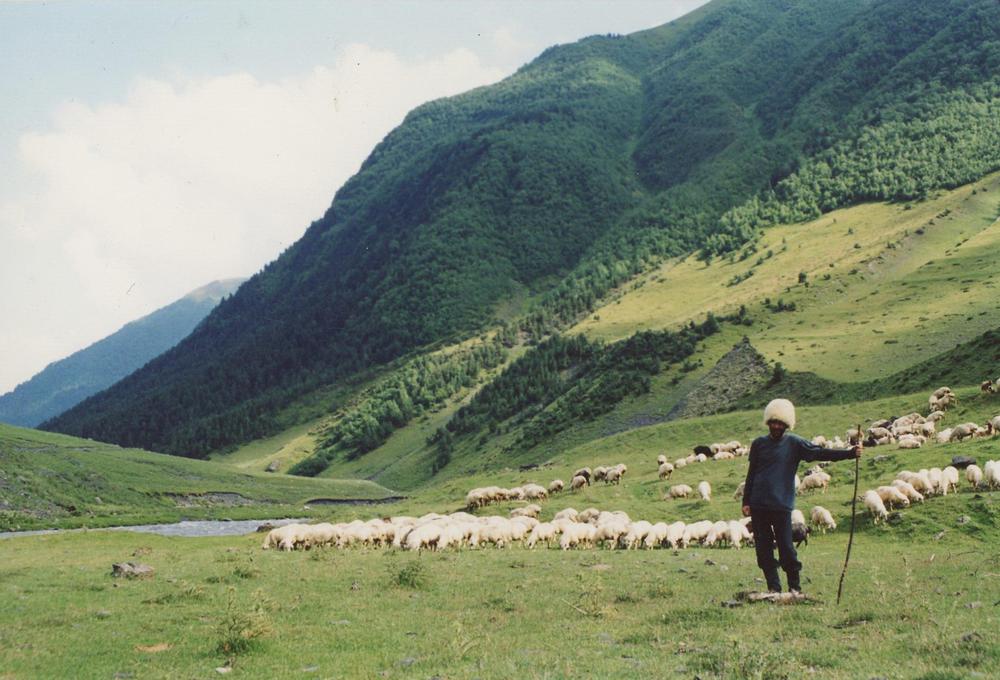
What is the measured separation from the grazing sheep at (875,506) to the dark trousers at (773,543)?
484 inches

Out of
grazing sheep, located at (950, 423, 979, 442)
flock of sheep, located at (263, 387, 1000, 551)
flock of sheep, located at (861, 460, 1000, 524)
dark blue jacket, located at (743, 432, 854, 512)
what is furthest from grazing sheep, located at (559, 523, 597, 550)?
grazing sheep, located at (950, 423, 979, 442)

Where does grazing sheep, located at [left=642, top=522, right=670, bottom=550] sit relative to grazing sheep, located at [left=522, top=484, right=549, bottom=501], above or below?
above

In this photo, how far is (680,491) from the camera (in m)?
37.6

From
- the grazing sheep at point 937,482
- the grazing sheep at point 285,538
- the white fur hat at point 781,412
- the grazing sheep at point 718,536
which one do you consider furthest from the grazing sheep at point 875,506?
the grazing sheep at point 285,538

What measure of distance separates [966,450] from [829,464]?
7.28 meters

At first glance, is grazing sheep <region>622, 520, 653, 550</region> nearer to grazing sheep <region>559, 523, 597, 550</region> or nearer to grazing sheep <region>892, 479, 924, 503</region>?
grazing sheep <region>559, 523, 597, 550</region>

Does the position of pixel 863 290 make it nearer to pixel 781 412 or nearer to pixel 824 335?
pixel 824 335

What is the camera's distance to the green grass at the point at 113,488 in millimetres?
58500

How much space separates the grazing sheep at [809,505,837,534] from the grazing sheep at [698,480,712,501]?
837 cm

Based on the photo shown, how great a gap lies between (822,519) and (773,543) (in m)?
13.8

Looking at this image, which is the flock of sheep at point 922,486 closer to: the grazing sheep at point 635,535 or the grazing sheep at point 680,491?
the grazing sheep at point 635,535

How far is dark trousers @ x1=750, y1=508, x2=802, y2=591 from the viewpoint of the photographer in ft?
46.8

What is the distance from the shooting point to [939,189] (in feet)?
552

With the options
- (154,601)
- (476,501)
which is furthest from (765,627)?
(476,501)
